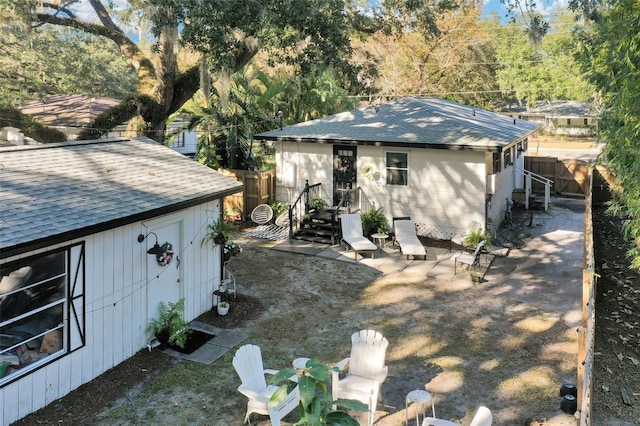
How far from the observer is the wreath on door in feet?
25.3

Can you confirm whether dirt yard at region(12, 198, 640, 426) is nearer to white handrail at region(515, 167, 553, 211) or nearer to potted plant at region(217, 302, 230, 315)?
potted plant at region(217, 302, 230, 315)

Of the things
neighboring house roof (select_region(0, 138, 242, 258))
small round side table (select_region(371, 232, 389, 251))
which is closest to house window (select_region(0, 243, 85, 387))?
neighboring house roof (select_region(0, 138, 242, 258))

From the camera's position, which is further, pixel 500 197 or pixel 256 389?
pixel 500 197

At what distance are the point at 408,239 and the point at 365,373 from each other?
7.29 m

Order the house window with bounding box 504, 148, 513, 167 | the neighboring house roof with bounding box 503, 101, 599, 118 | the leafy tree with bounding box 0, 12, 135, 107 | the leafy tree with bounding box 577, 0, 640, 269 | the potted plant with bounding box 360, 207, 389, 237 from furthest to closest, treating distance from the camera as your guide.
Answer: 1. the neighboring house roof with bounding box 503, 101, 599, 118
2. the leafy tree with bounding box 0, 12, 135, 107
3. the house window with bounding box 504, 148, 513, 167
4. the potted plant with bounding box 360, 207, 389, 237
5. the leafy tree with bounding box 577, 0, 640, 269

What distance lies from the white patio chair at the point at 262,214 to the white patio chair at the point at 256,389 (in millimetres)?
10033

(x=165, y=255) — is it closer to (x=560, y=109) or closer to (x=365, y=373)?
(x=365, y=373)

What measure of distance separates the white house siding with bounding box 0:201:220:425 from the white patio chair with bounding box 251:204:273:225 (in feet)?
25.5

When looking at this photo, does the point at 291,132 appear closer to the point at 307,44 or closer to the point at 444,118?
the point at 307,44

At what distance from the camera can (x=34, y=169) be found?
293 inches

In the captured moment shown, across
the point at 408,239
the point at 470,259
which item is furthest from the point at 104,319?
the point at 408,239

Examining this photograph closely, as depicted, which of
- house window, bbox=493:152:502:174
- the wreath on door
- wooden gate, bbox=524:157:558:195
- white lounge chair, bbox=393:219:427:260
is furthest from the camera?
wooden gate, bbox=524:157:558:195

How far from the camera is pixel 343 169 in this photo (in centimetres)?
1566

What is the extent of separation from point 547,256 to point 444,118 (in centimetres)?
545
